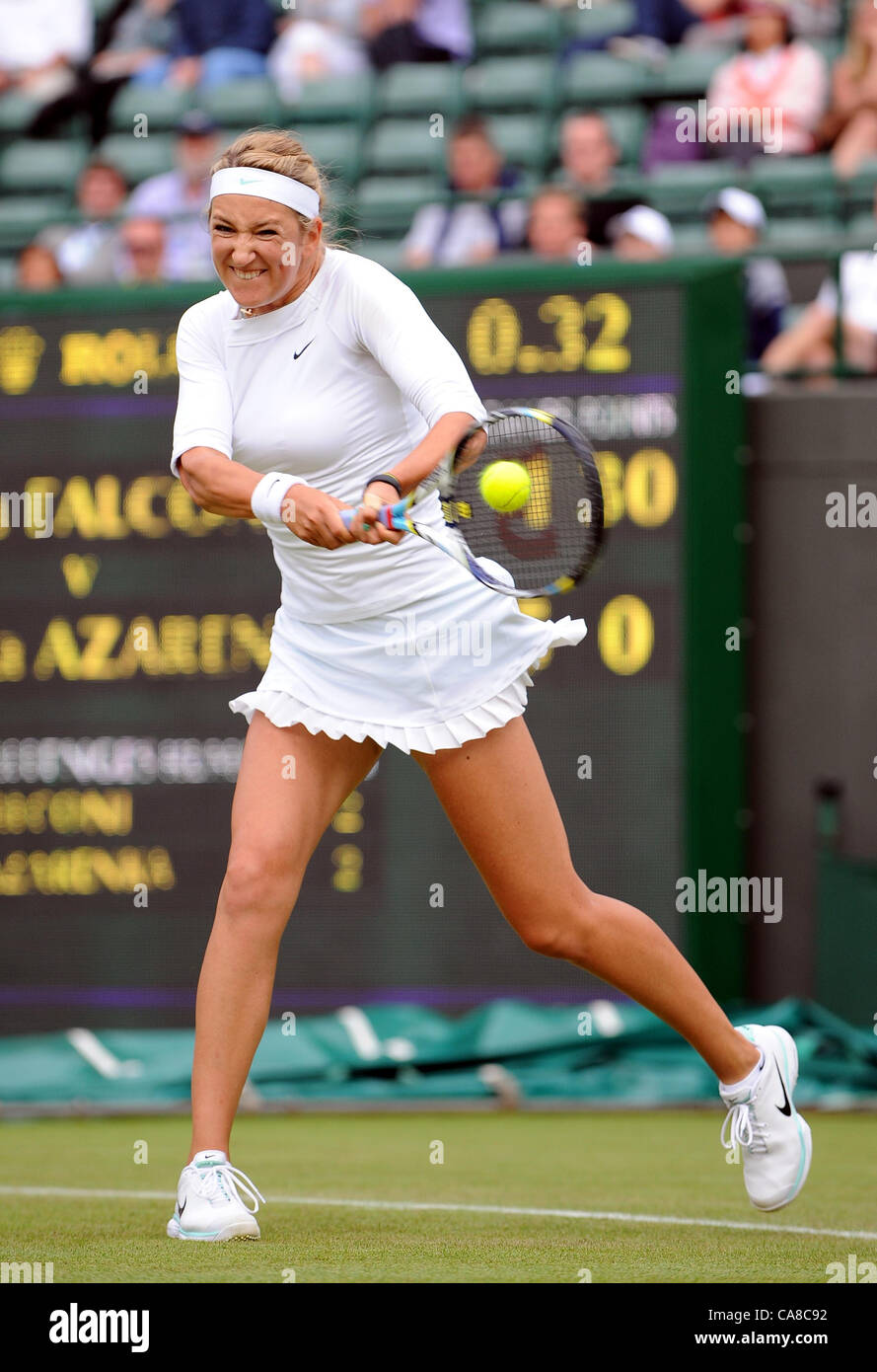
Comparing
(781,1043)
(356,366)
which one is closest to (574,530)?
(356,366)

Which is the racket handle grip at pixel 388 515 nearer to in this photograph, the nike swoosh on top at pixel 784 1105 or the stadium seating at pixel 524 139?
the nike swoosh on top at pixel 784 1105

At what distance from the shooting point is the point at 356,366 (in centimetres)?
370

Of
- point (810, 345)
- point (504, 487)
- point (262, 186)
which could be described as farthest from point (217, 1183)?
point (810, 345)

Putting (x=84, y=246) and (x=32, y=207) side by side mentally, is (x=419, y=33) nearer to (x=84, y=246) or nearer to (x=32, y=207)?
(x=32, y=207)

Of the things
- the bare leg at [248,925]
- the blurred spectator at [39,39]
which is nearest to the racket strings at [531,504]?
the bare leg at [248,925]

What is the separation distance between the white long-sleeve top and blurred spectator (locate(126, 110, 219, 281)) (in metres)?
4.70

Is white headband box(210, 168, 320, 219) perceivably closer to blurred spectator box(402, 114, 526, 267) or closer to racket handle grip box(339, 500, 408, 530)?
racket handle grip box(339, 500, 408, 530)

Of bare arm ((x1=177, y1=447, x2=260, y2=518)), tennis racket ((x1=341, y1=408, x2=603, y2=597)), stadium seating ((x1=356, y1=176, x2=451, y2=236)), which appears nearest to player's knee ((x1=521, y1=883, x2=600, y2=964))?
tennis racket ((x1=341, y1=408, x2=603, y2=597))

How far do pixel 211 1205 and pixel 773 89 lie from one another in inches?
273

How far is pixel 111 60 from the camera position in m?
11.3

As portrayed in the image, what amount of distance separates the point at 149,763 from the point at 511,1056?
60.6 inches

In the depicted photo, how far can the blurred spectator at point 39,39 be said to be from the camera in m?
11.5

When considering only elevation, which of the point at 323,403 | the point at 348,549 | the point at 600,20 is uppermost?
the point at 600,20

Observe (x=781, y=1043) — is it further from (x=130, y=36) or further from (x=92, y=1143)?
(x=130, y=36)
